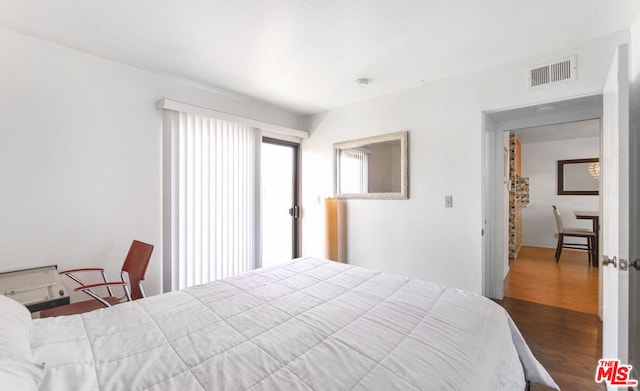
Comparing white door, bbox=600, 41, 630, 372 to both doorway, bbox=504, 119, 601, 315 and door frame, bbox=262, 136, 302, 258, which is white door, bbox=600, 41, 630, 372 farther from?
door frame, bbox=262, 136, 302, 258

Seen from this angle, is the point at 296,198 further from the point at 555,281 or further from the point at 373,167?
the point at 555,281

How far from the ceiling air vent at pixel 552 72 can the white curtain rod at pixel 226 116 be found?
2699 mm

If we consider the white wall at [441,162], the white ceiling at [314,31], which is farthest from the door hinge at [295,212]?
the white ceiling at [314,31]

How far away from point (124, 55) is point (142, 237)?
1.64 meters

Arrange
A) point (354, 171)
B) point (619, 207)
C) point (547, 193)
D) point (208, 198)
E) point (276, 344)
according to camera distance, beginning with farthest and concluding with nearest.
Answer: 1. point (547, 193)
2. point (354, 171)
3. point (208, 198)
4. point (619, 207)
5. point (276, 344)

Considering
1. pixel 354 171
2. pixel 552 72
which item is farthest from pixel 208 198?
pixel 552 72

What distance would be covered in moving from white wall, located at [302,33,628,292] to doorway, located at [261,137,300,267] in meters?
0.96

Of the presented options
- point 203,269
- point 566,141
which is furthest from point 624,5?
point 566,141

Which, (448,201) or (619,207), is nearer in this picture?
(619,207)

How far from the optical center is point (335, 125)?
12.1 feet

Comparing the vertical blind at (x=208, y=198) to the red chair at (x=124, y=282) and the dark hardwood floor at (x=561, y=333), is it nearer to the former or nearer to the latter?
the red chair at (x=124, y=282)

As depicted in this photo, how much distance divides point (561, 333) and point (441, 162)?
183 centimetres

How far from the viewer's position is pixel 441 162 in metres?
2.77

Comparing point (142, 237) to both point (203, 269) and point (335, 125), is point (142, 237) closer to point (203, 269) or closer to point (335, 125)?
point (203, 269)
